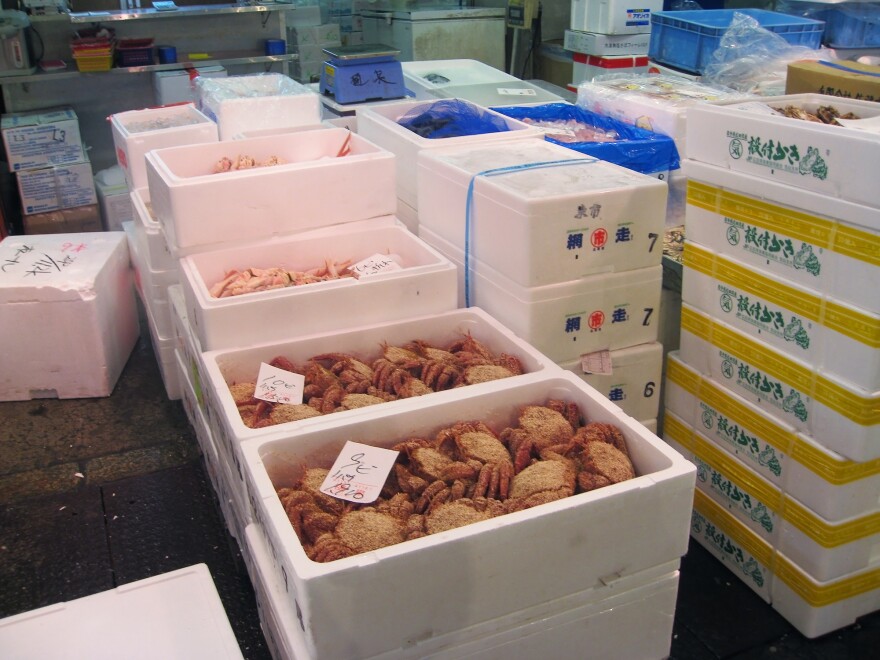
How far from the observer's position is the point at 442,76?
404 centimetres

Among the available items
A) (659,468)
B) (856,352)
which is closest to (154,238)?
(659,468)

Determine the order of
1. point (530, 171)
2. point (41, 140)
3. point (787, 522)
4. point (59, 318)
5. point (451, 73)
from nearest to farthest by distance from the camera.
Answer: point (787, 522), point (530, 171), point (59, 318), point (451, 73), point (41, 140)

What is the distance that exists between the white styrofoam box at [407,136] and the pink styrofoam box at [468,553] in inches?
45.5

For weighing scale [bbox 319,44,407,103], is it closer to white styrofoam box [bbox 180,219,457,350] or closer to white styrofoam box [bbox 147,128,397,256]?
white styrofoam box [bbox 147,128,397,256]

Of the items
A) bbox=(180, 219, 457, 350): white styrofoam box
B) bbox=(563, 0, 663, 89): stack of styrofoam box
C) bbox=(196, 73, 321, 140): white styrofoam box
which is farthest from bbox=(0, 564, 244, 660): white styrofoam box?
bbox=(563, 0, 663, 89): stack of styrofoam box

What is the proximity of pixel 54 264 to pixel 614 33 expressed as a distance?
367cm

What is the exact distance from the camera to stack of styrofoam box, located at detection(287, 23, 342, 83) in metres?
6.55

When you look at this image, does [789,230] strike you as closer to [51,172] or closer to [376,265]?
[376,265]

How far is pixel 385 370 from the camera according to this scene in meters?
1.90

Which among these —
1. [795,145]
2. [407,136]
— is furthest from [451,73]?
[795,145]

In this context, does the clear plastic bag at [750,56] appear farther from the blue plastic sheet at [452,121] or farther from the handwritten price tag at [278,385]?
the handwritten price tag at [278,385]

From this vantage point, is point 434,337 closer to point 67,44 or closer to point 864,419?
point 864,419

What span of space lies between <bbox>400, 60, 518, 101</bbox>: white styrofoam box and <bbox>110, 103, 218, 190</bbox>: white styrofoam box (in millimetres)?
1033

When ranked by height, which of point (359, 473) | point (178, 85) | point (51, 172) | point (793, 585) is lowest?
point (793, 585)
